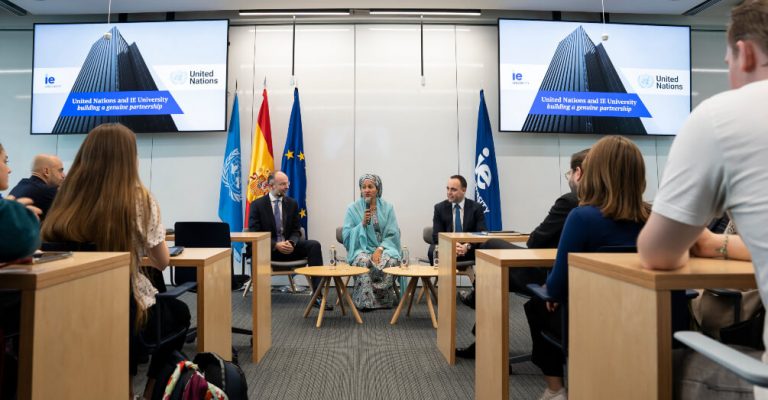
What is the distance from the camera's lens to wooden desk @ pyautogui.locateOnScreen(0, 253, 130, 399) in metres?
1.09

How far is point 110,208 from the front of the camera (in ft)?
6.14

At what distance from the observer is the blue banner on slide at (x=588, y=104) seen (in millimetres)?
6078

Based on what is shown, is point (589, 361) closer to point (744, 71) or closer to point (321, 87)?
point (744, 71)

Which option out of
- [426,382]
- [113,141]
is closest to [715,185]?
[113,141]

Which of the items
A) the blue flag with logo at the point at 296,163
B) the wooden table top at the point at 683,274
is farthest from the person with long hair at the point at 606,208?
the blue flag with logo at the point at 296,163

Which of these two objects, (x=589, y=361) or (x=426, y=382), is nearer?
(x=589, y=361)

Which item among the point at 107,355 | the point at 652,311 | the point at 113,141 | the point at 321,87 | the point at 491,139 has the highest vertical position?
the point at 321,87

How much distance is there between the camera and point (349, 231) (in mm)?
5227

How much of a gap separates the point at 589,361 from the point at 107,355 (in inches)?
54.2

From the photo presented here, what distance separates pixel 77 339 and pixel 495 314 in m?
1.52

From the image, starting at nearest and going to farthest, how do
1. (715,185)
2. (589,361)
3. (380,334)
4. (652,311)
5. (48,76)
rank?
1. (715,185)
2. (652,311)
3. (589,361)
4. (380,334)
5. (48,76)

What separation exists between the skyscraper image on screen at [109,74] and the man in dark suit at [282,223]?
1896mm

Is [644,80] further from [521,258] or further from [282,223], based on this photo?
[521,258]

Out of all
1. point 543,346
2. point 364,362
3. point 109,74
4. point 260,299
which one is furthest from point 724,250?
point 109,74
